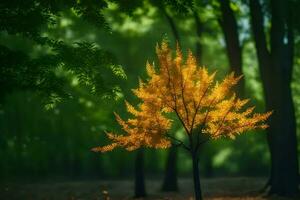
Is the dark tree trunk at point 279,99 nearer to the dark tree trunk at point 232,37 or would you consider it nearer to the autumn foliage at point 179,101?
the dark tree trunk at point 232,37

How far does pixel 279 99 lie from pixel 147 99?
23.9ft

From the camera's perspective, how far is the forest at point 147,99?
1202 centimetres

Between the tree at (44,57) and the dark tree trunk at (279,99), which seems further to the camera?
the dark tree trunk at (279,99)

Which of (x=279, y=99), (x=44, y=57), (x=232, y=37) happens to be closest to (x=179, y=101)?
(x=44, y=57)

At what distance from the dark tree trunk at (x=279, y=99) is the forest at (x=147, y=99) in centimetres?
4

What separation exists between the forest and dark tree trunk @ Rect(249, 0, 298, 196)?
0.04 metres

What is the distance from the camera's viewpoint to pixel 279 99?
18219 mm

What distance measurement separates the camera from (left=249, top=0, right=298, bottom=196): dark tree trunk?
1791 centimetres

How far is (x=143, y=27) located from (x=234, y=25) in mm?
15848

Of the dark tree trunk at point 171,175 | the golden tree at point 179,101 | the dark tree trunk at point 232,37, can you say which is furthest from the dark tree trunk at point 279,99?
the dark tree trunk at point 171,175

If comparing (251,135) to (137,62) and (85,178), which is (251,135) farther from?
(85,178)

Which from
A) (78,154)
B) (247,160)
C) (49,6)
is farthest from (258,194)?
(78,154)

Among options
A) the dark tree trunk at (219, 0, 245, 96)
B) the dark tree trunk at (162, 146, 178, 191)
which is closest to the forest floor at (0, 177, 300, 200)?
the dark tree trunk at (162, 146, 178, 191)

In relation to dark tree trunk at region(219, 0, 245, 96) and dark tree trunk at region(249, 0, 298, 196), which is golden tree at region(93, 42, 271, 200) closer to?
dark tree trunk at region(249, 0, 298, 196)
